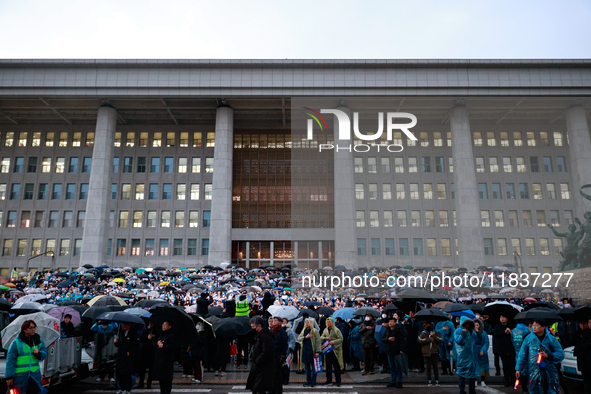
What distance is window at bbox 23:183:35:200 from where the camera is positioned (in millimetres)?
54375

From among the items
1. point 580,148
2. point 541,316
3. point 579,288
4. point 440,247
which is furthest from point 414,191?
point 541,316

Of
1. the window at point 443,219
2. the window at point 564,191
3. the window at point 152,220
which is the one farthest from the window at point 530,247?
the window at point 152,220

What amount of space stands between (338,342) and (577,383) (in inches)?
243

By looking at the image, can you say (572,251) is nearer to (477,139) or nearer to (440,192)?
(440,192)

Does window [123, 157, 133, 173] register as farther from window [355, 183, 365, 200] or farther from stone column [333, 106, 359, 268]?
window [355, 183, 365, 200]

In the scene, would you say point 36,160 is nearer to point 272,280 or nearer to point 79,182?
point 79,182

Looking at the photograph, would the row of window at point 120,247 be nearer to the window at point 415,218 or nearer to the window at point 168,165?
the window at point 168,165

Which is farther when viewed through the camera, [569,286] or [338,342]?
[569,286]

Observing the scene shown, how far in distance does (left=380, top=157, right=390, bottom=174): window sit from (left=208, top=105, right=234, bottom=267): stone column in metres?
18.3

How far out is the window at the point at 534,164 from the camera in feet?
179

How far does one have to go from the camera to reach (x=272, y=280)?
3341 centimetres

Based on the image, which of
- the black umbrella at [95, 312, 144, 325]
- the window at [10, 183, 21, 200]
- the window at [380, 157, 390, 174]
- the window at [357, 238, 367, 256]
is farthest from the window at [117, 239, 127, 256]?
the black umbrella at [95, 312, 144, 325]

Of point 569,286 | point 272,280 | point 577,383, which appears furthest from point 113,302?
point 569,286

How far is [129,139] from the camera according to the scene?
56031 millimetres
